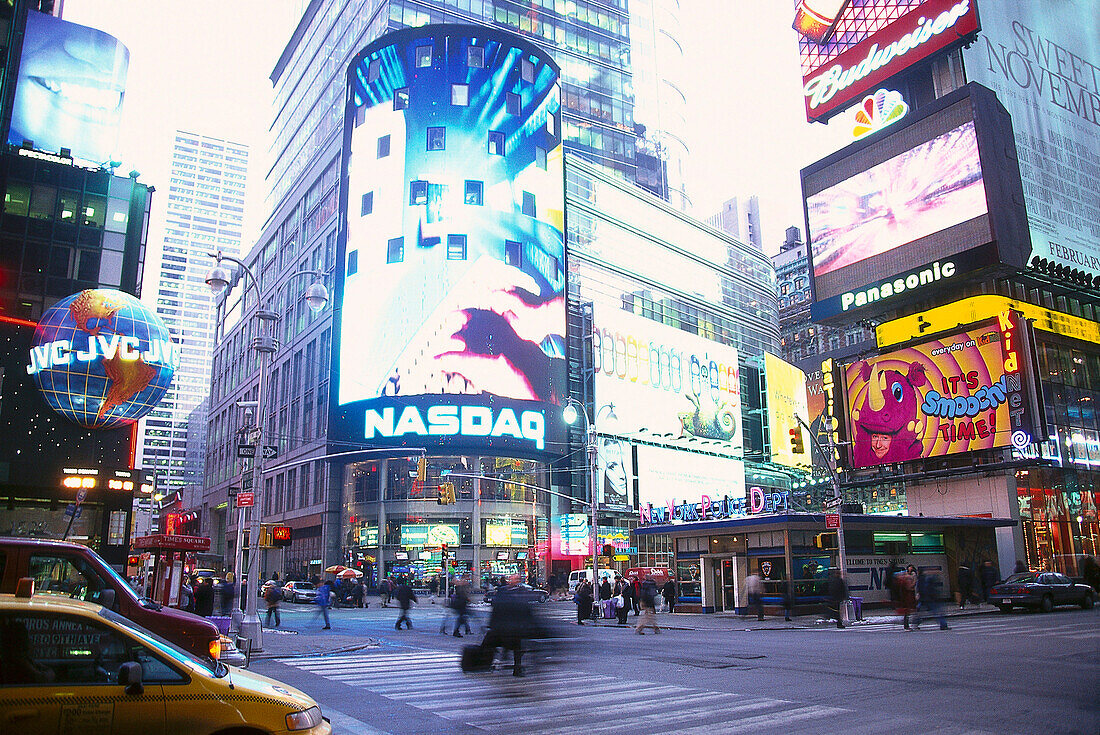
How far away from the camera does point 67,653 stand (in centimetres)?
589

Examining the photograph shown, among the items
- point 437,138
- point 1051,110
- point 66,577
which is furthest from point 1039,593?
point 437,138

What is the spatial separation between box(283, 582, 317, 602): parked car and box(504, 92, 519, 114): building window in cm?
4302

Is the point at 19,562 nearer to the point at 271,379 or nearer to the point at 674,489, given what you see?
the point at 674,489

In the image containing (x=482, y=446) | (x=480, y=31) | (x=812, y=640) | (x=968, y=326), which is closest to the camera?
(x=812, y=640)

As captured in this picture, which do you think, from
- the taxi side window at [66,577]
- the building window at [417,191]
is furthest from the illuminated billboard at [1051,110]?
the taxi side window at [66,577]

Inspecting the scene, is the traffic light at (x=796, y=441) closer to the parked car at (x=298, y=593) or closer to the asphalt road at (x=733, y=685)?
the asphalt road at (x=733, y=685)

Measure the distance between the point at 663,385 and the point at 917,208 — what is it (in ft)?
104

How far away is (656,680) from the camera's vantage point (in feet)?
47.2

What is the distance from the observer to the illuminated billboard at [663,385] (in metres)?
74.7

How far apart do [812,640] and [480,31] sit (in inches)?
2509

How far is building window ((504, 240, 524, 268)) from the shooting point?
67625 millimetres

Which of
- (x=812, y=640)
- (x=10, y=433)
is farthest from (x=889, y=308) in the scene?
(x=10, y=433)

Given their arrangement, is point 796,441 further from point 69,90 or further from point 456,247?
point 69,90

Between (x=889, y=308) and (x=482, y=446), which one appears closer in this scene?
(x=889, y=308)
